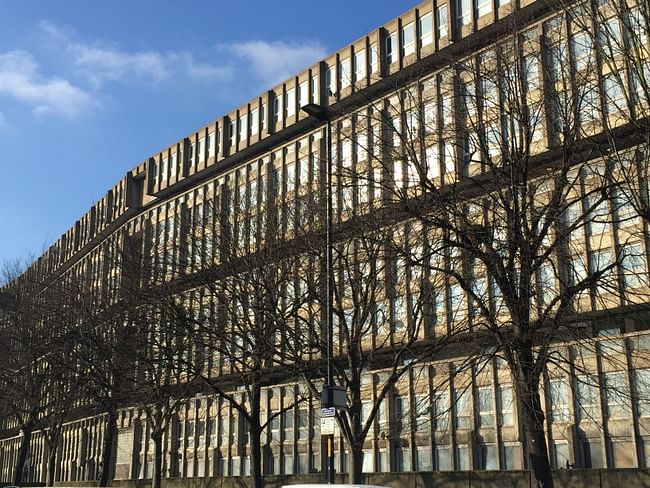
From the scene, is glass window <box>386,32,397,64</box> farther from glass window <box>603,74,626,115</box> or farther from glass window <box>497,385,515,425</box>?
glass window <box>497,385,515,425</box>

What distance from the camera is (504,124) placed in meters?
17.3

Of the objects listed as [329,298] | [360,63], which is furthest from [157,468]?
[360,63]

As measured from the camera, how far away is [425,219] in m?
15.8

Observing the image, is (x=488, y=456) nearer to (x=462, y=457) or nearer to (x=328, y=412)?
(x=462, y=457)

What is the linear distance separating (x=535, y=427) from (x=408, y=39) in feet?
108

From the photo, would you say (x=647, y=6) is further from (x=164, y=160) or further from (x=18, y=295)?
(x=164, y=160)

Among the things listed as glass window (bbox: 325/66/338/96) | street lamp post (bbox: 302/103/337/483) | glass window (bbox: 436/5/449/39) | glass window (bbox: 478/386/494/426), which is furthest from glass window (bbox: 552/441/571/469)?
glass window (bbox: 325/66/338/96)

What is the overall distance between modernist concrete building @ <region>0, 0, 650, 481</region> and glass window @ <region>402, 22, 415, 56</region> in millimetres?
112

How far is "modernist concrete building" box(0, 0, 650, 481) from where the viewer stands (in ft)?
50.4

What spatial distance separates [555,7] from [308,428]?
35.3 meters

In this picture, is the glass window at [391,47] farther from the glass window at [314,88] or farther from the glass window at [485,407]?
A: the glass window at [485,407]

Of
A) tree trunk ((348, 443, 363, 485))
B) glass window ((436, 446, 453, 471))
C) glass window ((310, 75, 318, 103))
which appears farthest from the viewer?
glass window ((310, 75, 318, 103))

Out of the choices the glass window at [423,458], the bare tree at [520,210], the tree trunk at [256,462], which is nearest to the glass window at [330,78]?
the glass window at [423,458]

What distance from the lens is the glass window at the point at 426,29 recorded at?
139 ft
